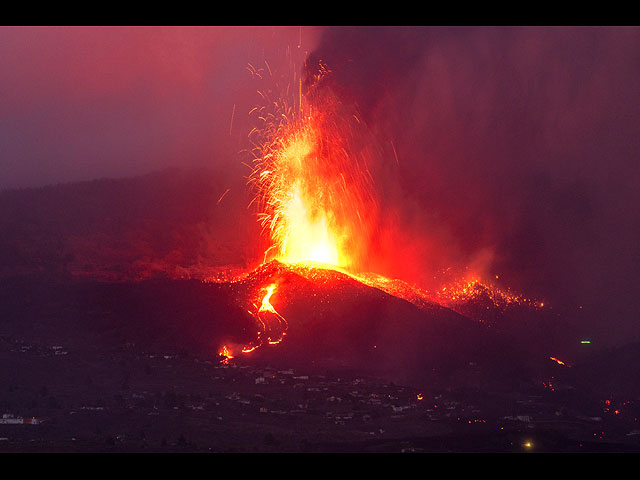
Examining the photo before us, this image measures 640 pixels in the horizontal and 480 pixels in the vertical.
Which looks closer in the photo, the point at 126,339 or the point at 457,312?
the point at 126,339

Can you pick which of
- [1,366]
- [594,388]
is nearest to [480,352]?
[594,388]

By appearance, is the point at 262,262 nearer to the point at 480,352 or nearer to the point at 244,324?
the point at 244,324

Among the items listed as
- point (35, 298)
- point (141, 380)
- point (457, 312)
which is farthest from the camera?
point (457, 312)

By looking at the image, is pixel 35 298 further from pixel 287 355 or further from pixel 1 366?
pixel 287 355

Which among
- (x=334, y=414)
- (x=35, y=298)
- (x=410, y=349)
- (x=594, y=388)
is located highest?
(x=35, y=298)

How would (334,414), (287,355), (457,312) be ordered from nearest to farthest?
(334,414), (287,355), (457,312)
